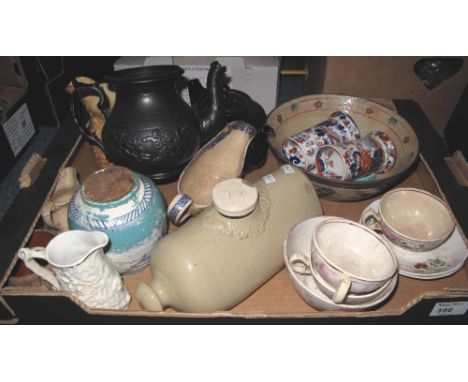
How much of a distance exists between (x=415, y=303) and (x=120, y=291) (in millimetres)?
568

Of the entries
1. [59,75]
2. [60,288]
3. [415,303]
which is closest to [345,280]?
[415,303]

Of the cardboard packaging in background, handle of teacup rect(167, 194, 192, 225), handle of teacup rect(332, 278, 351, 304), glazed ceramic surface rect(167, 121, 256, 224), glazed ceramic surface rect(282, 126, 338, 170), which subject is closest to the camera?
handle of teacup rect(332, 278, 351, 304)

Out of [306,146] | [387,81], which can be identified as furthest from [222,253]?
[387,81]

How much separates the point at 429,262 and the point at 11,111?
137 centimetres

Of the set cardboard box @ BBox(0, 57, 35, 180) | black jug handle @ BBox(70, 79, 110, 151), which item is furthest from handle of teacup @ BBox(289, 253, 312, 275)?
cardboard box @ BBox(0, 57, 35, 180)

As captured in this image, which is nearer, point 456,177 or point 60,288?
point 60,288

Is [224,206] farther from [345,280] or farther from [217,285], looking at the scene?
[345,280]

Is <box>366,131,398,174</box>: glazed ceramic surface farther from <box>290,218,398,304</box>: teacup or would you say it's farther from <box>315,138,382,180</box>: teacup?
→ <box>290,218,398,304</box>: teacup

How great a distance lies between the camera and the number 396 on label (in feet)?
2.46

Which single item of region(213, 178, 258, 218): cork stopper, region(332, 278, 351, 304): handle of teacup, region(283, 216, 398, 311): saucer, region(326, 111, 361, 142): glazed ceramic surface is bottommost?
region(283, 216, 398, 311): saucer

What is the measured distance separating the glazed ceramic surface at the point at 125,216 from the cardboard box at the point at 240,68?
2.19 ft

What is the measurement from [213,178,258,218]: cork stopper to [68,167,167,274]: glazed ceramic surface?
0.47 feet

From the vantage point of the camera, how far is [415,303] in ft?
2.36

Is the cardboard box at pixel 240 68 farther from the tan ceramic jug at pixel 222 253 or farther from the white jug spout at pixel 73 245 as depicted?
the white jug spout at pixel 73 245
